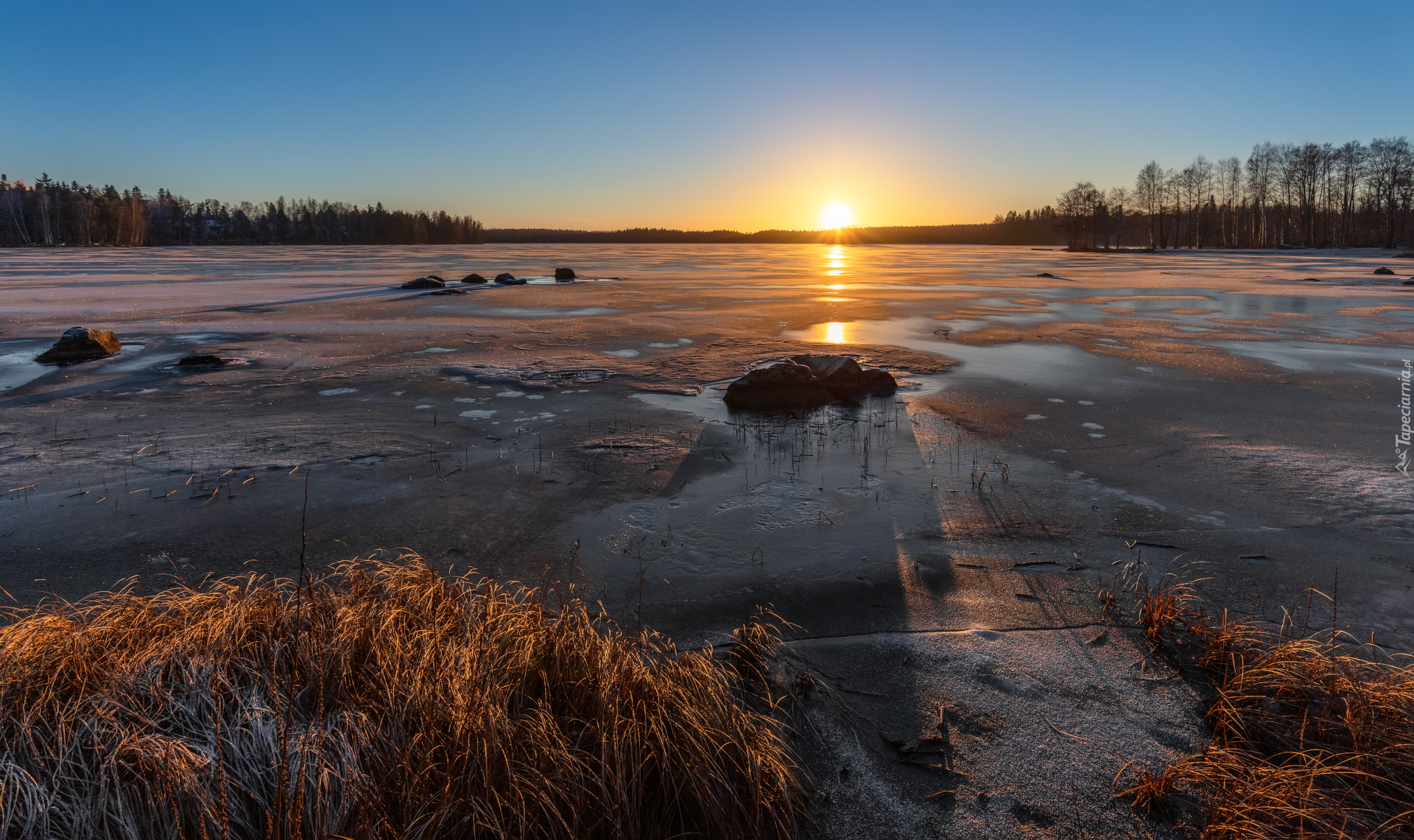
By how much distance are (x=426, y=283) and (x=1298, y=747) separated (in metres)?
28.3

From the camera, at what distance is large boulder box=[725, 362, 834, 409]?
8859mm

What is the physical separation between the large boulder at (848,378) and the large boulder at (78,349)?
1127cm

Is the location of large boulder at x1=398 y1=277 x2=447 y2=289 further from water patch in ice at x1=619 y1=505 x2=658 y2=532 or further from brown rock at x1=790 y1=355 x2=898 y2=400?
water patch in ice at x1=619 y1=505 x2=658 y2=532

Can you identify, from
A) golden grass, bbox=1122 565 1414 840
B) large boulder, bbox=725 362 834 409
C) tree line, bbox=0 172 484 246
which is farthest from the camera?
tree line, bbox=0 172 484 246

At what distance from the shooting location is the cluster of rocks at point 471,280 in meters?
27.1

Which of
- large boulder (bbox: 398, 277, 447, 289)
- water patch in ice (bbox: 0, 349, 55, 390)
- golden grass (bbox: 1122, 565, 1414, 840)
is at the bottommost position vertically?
golden grass (bbox: 1122, 565, 1414, 840)

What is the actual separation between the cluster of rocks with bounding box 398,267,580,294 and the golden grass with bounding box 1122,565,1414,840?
25377 millimetres

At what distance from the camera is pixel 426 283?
27.2 m

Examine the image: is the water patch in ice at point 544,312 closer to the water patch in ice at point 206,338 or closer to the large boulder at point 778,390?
the water patch in ice at point 206,338

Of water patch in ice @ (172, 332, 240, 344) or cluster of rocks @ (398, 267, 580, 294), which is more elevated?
cluster of rocks @ (398, 267, 580, 294)

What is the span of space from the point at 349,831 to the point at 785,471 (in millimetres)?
4638

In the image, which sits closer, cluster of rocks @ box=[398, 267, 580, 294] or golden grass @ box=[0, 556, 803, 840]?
golden grass @ box=[0, 556, 803, 840]

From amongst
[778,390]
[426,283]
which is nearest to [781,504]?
[778,390]

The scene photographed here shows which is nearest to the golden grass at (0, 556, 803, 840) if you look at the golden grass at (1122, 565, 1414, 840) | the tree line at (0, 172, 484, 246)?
the golden grass at (1122, 565, 1414, 840)
